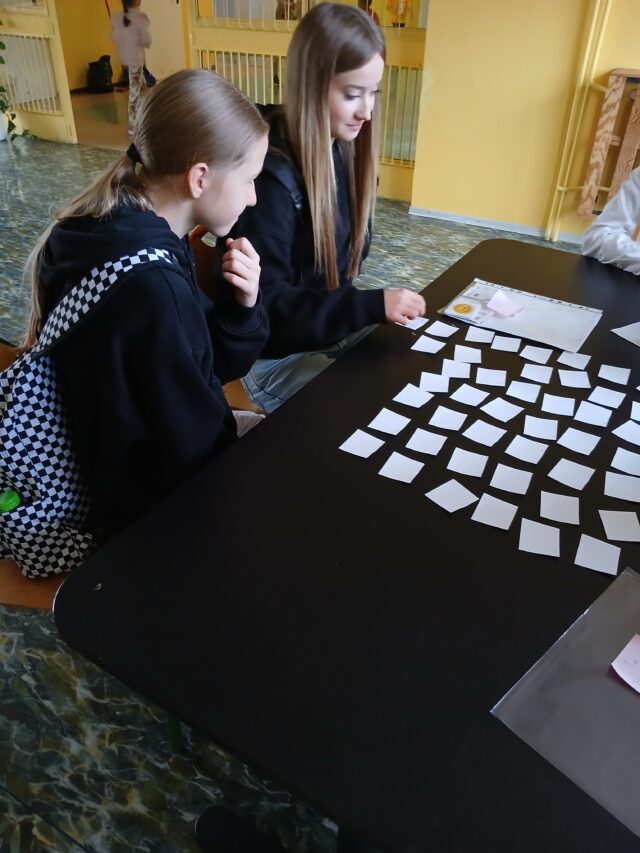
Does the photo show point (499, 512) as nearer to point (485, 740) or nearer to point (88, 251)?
point (485, 740)

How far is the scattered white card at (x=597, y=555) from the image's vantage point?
2.66 feet

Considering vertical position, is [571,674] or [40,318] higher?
[40,318]

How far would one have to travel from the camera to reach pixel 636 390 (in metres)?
1.15

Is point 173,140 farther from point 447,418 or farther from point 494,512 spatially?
point 494,512

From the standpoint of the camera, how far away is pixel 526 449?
100 centimetres

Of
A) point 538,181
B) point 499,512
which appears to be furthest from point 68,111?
point 499,512

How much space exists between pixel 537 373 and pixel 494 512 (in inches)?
15.9

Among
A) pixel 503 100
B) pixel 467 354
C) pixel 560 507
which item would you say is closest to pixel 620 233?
pixel 467 354

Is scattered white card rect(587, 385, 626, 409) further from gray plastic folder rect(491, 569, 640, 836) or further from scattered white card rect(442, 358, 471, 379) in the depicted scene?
gray plastic folder rect(491, 569, 640, 836)

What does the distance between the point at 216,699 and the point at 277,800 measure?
0.74 metres

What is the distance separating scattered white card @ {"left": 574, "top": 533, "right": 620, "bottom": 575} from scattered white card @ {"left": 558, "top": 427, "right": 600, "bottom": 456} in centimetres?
19

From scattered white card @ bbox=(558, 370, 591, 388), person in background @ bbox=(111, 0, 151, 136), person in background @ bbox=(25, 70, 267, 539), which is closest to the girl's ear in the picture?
person in background @ bbox=(25, 70, 267, 539)

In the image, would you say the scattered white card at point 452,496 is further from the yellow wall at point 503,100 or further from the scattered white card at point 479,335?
the yellow wall at point 503,100

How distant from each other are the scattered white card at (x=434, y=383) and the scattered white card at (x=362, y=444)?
0.57 ft
